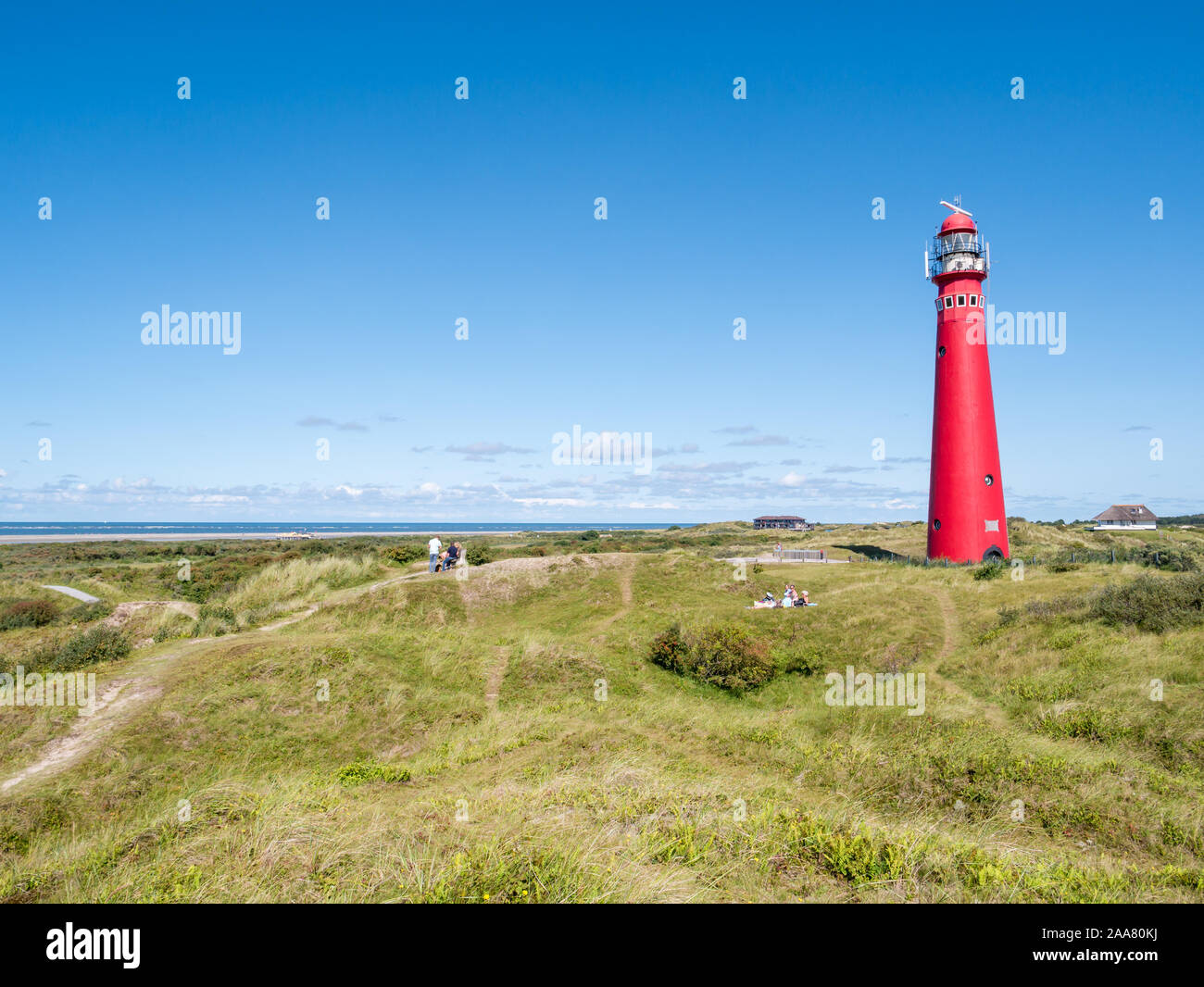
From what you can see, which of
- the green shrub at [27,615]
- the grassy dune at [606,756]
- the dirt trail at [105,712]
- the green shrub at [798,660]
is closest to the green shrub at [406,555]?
the grassy dune at [606,756]

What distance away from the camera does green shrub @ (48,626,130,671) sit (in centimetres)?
1725

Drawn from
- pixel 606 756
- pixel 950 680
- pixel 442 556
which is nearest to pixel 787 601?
pixel 950 680

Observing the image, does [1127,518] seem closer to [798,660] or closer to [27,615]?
[798,660]

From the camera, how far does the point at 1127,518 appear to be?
262 feet

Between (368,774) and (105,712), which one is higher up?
(105,712)

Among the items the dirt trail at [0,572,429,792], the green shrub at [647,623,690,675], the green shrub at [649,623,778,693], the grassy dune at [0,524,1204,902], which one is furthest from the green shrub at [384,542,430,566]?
the green shrub at [649,623,778,693]

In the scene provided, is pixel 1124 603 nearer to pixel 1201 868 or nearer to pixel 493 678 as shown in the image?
pixel 1201 868

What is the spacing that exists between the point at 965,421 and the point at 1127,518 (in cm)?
7088

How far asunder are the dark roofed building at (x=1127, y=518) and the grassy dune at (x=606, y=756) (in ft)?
224

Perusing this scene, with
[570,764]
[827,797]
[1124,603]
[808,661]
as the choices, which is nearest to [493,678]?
[570,764]

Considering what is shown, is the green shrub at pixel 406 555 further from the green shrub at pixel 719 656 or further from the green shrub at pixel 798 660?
the green shrub at pixel 798 660

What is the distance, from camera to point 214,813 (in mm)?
8023

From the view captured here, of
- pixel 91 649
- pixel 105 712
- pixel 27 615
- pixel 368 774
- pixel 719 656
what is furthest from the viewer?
pixel 27 615
